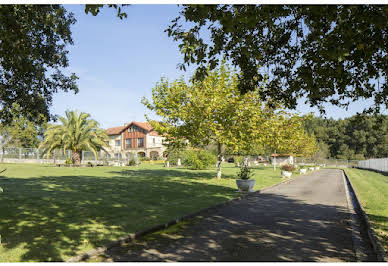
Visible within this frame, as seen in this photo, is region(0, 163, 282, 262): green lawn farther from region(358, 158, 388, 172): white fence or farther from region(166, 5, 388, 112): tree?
region(358, 158, 388, 172): white fence

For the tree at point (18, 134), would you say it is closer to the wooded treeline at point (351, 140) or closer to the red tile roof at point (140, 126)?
the red tile roof at point (140, 126)

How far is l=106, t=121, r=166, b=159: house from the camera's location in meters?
70.4

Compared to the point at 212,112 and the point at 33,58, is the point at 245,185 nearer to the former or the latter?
the point at 212,112

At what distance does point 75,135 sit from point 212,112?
74.7ft

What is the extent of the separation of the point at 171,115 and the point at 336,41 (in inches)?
637

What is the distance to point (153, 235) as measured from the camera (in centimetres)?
668

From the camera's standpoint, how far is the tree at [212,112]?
19438 millimetres

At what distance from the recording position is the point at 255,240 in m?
6.30

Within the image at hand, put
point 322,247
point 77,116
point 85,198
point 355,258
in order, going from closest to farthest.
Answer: point 355,258, point 322,247, point 85,198, point 77,116

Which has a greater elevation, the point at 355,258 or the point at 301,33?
the point at 301,33

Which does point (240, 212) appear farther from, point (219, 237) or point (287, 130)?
point (287, 130)

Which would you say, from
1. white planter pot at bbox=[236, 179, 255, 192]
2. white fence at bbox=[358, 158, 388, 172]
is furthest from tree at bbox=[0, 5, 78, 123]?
white fence at bbox=[358, 158, 388, 172]

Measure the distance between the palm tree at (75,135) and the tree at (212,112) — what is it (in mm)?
18669

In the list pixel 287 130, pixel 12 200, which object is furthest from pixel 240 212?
pixel 287 130
